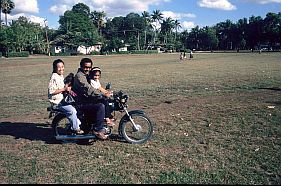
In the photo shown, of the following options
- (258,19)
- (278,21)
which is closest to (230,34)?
(258,19)

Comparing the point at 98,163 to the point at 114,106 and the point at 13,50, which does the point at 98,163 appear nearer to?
the point at 114,106

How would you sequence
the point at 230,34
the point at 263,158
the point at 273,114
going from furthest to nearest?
the point at 230,34 < the point at 273,114 < the point at 263,158

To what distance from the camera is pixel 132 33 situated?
134750 millimetres

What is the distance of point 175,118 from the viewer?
8.75m

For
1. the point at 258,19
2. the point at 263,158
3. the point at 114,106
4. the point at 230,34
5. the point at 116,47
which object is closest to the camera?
the point at 263,158

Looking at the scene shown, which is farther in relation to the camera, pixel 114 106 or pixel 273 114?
pixel 273 114

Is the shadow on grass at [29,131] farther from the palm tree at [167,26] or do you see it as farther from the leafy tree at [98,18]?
the palm tree at [167,26]

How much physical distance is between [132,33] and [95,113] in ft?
430

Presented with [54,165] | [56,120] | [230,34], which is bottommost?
[54,165]

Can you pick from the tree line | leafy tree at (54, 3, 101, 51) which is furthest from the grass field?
leafy tree at (54, 3, 101, 51)

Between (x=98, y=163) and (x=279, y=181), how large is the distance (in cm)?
304

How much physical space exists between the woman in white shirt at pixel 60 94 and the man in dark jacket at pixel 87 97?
223 mm

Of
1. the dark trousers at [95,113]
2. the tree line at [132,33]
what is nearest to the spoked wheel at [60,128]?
the dark trousers at [95,113]

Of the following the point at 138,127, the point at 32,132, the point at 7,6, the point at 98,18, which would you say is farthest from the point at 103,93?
the point at 98,18
